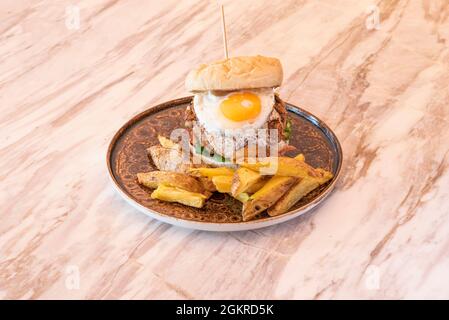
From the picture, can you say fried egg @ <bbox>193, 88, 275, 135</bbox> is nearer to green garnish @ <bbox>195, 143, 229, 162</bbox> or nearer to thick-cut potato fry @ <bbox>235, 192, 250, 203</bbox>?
green garnish @ <bbox>195, 143, 229, 162</bbox>

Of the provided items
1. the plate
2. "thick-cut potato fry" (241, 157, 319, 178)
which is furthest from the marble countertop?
"thick-cut potato fry" (241, 157, 319, 178)

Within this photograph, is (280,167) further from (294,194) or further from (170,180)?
(170,180)

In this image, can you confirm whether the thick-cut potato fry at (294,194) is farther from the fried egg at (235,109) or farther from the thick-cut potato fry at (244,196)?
the fried egg at (235,109)

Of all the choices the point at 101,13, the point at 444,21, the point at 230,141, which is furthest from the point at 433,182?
the point at 101,13

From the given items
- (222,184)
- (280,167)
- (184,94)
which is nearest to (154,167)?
(222,184)

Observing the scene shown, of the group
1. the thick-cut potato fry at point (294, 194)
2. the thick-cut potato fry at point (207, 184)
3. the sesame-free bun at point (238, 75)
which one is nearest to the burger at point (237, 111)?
the sesame-free bun at point (238, 75)
